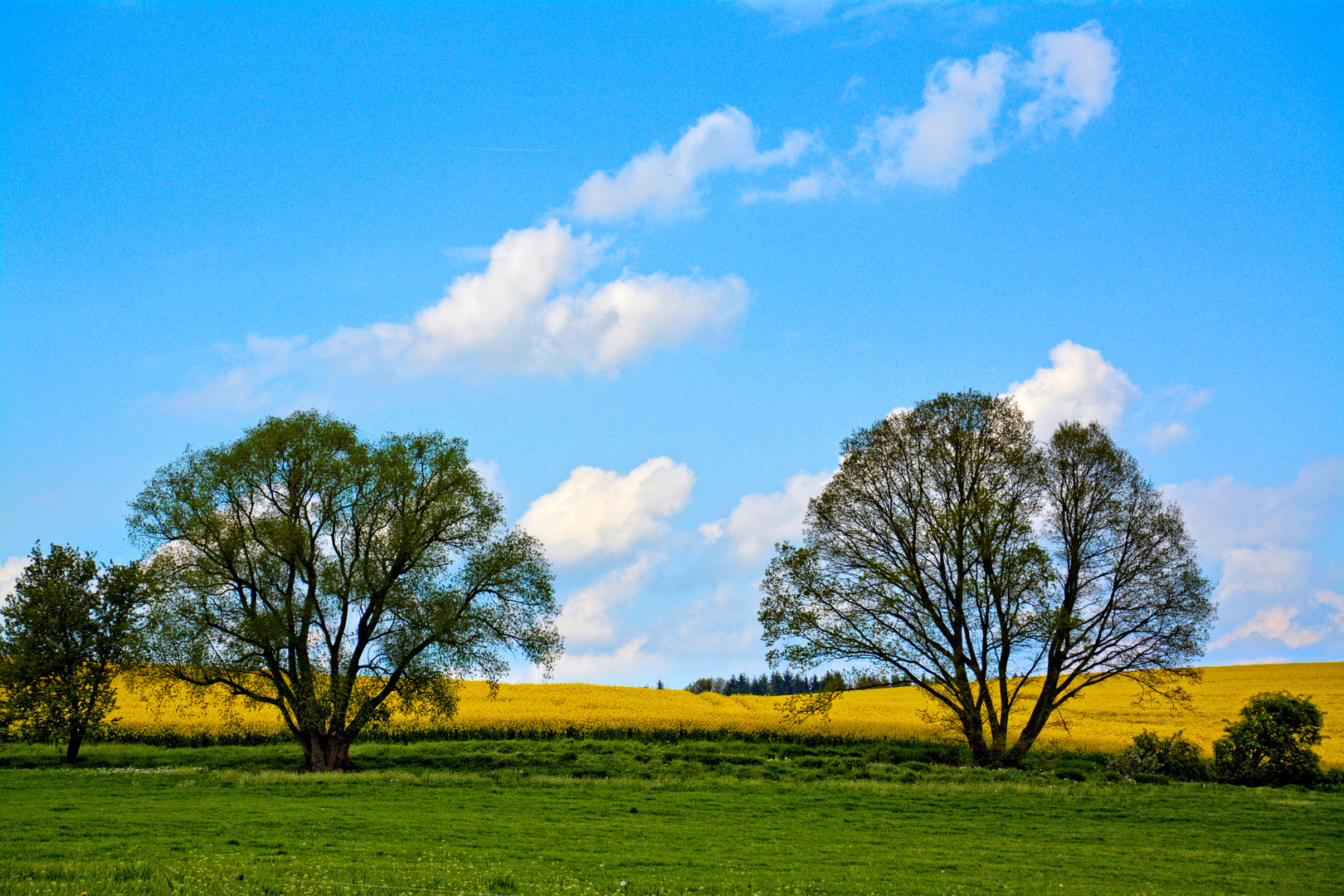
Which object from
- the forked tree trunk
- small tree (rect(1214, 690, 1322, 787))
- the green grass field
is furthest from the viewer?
the forked tree trunk

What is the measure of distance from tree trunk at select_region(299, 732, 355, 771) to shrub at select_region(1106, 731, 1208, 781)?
95.9ft

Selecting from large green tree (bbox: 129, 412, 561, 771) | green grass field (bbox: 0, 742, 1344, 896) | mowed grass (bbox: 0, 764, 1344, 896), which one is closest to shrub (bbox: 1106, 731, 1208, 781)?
green grass field (bbox: 0, 742, 1344, 896)

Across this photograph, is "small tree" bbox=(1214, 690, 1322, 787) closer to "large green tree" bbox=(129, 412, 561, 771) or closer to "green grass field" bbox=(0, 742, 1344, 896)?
"green grass field" bbox=(0, 742, 1344, 896)

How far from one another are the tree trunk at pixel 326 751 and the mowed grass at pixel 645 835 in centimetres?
268

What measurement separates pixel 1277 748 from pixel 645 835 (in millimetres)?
27995

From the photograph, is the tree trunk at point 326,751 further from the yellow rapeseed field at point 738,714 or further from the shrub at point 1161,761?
the shrub at point 1161,761

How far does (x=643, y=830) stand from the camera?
65.6ft

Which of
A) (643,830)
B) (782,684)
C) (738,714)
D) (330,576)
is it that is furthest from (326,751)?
(782,684)

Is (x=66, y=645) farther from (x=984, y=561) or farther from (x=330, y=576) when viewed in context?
(x=984, y=561)

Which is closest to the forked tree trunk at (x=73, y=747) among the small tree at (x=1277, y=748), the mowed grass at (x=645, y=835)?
the mowed grass at (x=645, y=835)

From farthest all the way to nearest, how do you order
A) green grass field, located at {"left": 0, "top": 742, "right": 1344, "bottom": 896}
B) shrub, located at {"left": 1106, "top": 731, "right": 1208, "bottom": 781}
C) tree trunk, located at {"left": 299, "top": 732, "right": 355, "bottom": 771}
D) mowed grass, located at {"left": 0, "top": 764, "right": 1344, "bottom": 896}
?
shrub, located at {"left": 1106, "top": 731, "right": 1208, "bottom": 781} → tree trunk, located at {"left": 299, "top": 732, "right": 355, "bottom": 771} → green grass field, located at {"left": 0, "top": 742, "right": 1344, "bottom": 896} → mowed grass, located at {"left": 0, "top": 764, "right": 1344, "bottom": 896}

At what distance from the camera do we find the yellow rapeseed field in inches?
1586

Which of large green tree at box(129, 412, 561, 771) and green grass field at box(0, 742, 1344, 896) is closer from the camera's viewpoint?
green grass field at box(0, 742, 1344, 896)

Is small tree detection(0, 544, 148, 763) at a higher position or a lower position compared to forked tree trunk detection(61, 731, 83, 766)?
higher
